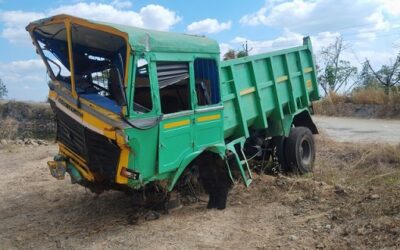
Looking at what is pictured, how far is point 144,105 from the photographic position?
5.63 meters

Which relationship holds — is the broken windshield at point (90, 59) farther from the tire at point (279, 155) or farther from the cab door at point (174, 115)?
the tire at point (279, 155)

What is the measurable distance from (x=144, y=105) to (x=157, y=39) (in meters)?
0.80

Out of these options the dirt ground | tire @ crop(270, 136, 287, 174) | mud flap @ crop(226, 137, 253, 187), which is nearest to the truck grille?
the dirt ground

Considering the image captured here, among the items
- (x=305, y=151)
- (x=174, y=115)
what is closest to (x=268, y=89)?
(x=305, y=151)

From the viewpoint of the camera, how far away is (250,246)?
Answer: 5227 mm

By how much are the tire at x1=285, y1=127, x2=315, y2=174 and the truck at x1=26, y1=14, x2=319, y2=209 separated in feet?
3.62

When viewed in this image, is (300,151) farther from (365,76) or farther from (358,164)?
(365,76)

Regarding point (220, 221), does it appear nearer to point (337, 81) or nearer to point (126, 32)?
point (126, 32)

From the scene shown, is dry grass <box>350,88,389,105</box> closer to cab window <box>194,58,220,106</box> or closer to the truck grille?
cab window <box>194,58,220,106</box>

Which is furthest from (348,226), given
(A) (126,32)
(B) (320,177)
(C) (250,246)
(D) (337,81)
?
(D) (337,81)

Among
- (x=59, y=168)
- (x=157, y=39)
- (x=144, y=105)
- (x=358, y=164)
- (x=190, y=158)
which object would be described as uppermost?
(x=157, y=39)

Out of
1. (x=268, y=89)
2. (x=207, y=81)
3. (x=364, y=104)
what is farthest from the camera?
(x=364, y=104)

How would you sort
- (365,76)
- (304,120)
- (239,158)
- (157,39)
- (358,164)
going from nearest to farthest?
(157,39) → (239,158) → (358,164) → (304,120) → (365,76)

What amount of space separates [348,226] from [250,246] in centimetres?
117
